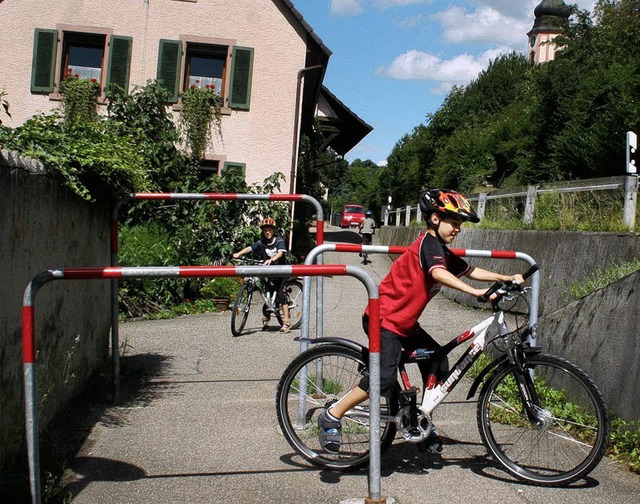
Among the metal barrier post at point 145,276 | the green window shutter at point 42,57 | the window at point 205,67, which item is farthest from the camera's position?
the window at point 205,67

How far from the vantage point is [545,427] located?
4.76 meters

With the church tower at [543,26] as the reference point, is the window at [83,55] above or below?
below

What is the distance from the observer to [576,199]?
1083 centimetres

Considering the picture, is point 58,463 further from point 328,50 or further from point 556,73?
point 556,73

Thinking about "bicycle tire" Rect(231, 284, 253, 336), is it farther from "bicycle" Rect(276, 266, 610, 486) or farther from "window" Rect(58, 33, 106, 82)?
"window" Rect(58, 33, 106, 82)

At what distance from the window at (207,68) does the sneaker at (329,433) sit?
1495cm

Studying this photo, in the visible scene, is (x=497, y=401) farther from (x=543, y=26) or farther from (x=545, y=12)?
(x=545, y=12)

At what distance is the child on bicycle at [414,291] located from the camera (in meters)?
4.68

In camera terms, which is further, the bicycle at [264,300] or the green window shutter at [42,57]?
the green window shutter at [42,57]

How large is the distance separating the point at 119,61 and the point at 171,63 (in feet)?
4.09

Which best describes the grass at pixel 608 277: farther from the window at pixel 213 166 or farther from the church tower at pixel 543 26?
the church tower at pixel 543 26

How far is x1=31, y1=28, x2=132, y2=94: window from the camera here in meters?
18.8


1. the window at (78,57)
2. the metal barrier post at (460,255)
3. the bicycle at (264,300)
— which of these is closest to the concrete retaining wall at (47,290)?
the metal barrier post at (460,255)

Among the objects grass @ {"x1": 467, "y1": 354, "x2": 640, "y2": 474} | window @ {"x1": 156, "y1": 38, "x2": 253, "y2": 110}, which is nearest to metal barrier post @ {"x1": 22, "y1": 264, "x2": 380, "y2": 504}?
grass @ {"x1": 467, "y1": 354, "x2": 640, "y2": 474}
